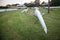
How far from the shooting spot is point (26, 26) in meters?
2.14

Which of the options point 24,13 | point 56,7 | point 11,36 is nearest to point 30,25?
point 24,13

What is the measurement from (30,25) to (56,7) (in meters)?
0.58

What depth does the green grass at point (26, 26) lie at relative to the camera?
2086 mm

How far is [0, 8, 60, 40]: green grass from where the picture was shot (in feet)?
6.84

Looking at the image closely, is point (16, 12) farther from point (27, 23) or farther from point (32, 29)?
point (32, 29)

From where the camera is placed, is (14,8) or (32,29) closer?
(32,29)

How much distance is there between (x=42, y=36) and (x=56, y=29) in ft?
0.91

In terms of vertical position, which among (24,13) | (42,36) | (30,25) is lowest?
(42,36)

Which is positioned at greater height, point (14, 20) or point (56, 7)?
point (56, 7)

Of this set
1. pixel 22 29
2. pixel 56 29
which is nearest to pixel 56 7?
pixel 56 29

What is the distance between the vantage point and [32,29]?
2.11 m

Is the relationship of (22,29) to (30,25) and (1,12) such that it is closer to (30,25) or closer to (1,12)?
(30,25)

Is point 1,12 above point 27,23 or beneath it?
above

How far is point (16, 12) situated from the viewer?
7.25ft
